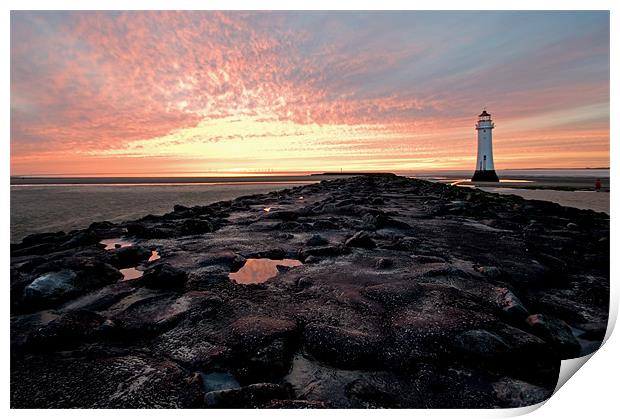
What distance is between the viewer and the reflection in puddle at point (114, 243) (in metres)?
6.83

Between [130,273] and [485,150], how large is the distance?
30.9 meters

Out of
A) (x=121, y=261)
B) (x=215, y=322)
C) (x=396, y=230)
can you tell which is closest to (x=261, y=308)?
(x=215, y=322)

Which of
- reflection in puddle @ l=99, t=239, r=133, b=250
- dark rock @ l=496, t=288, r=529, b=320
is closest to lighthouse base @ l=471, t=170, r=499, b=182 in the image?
dark rock @ l=496, t=288, r=529, b=320

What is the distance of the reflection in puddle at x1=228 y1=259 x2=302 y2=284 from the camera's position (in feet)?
15.9

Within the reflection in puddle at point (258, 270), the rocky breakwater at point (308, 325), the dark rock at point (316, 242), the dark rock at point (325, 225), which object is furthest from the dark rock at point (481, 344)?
the dark rock at point (325, 225)

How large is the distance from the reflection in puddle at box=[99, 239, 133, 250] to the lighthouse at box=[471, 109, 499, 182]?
27.2 meters

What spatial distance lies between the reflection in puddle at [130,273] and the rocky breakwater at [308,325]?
0.11 m

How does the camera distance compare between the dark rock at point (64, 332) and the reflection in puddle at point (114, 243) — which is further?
the reflection in puddle at point (114, 243)

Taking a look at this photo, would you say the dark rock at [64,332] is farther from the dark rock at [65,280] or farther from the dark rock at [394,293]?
the dark rock at [394,293]

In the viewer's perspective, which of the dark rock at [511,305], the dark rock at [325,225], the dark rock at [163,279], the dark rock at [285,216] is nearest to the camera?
the dark rock at [511,305]

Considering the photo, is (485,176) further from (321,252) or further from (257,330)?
(257,330)
